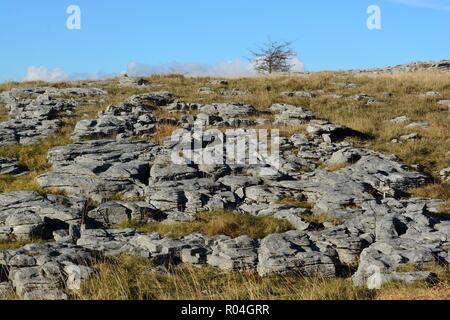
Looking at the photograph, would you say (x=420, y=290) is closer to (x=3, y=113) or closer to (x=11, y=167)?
(x=11, y=167)

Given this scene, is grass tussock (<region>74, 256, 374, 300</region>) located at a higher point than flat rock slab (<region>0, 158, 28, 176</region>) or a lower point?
lower

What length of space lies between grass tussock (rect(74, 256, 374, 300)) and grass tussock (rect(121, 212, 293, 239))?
2426 mm

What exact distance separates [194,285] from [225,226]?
15.0ft

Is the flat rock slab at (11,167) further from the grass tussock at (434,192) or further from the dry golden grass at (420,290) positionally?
the dry golden grass at (420,290)

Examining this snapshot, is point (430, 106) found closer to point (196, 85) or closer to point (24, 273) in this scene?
point (196, 85)

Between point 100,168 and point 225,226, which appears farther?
point 100,168

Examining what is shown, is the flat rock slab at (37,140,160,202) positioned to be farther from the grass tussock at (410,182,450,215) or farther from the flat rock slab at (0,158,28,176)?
the grass tussock at (410,182,450,215)

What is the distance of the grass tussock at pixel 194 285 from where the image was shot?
9789mm

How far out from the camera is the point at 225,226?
15.2 m

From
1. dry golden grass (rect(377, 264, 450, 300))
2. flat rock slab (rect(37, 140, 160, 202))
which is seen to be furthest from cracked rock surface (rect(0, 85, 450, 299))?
dry golden grass (rect(377, 264, 450, 300))

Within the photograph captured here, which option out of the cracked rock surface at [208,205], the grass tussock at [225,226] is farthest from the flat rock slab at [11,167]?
the grass tussock at [225,226]

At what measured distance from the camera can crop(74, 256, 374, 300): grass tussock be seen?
9789 mm

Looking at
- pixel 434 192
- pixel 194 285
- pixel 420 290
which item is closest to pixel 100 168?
pixel 194 285
